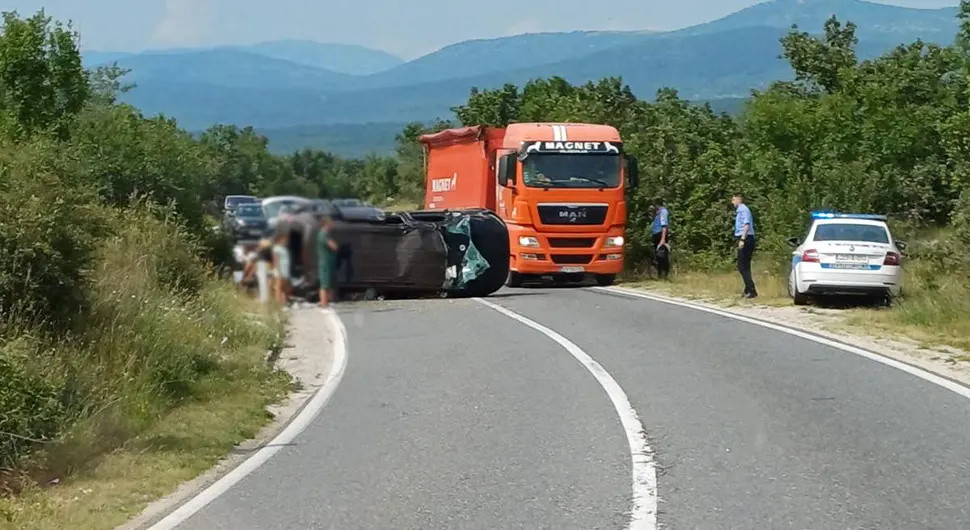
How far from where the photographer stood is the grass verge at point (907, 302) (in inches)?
720

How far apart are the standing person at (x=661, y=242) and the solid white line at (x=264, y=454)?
14.8 m

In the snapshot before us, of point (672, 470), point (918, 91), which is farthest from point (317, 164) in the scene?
point (918, 91)

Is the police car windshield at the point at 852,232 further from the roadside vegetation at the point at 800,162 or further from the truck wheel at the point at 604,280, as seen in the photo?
the truck wheel at the point at 604,280

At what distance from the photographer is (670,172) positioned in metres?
35.1

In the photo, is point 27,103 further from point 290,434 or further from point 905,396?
point 905,396

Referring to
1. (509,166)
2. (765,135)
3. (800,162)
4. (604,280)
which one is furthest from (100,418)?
(765,135)

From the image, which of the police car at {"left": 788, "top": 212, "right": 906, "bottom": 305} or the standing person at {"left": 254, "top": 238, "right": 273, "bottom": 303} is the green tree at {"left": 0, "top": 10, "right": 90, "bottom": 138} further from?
the standing person at {"left": 254, "top": 238, "right": 273, "bottom": 303}

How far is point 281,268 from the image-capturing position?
1881 millimetres

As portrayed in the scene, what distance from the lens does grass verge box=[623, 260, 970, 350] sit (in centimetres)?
1828

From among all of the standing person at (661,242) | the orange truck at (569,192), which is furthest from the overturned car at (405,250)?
the standing person at (661,242)

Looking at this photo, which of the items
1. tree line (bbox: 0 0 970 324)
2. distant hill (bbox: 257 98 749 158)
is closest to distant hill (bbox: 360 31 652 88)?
distant hill (bbox: 257 98 749 158)

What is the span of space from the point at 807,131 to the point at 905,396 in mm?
25899

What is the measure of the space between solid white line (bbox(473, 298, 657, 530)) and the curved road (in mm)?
76

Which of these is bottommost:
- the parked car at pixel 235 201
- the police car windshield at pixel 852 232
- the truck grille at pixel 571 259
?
the truck grille at pixel 571 259
